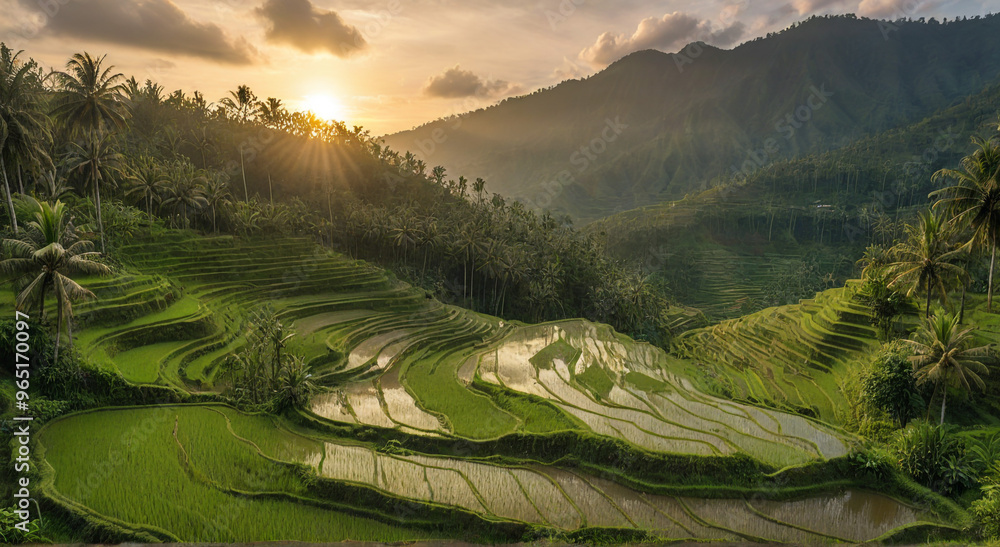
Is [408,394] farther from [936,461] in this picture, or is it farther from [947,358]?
[947,358]

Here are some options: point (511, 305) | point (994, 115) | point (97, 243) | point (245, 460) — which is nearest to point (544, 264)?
point (511, 305)

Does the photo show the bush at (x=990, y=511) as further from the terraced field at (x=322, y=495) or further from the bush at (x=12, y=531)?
the bush at (x=12, y=531)

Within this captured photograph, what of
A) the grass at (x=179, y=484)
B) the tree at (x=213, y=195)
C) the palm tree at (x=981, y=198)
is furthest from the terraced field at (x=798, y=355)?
the tree at (x=213, y=195)

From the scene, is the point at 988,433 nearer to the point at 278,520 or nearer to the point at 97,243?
the point at 278,520

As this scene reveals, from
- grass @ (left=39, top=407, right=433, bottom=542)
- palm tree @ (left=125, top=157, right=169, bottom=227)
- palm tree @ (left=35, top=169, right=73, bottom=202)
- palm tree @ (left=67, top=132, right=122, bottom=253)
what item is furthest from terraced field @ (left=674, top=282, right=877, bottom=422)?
palm tree @ (left=125, top=157, right=169, bottom=227)

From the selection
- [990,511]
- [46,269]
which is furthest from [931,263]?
[46,269]

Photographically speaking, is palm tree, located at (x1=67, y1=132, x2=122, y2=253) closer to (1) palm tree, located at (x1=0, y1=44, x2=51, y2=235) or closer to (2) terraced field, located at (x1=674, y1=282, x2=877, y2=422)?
(1) palm tree, located at (x1=0, y1=44, x2=51, y2=235)
